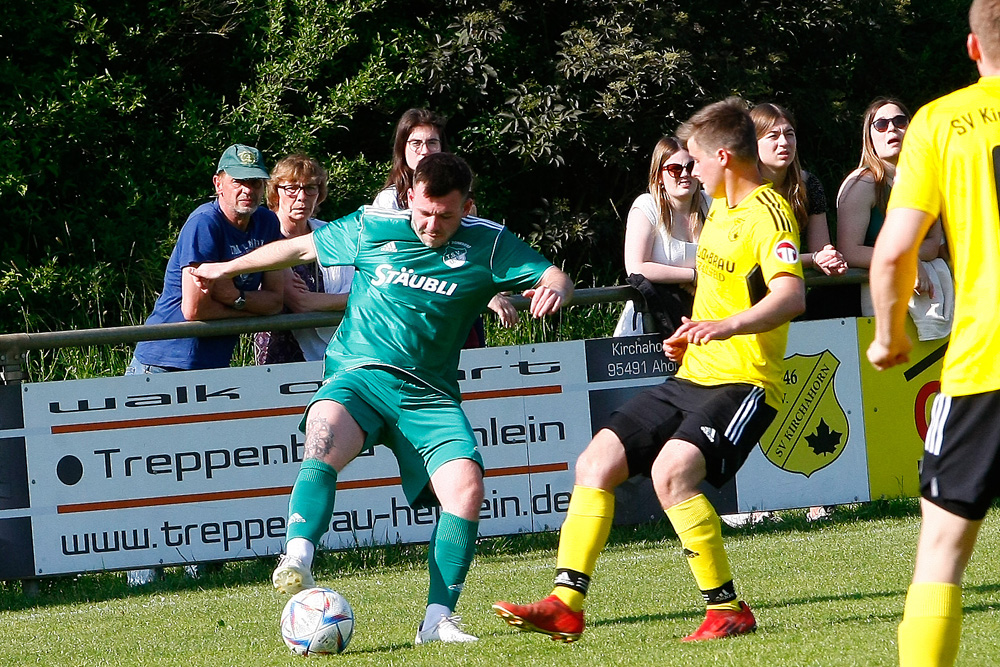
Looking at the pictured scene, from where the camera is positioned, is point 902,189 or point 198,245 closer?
point 902,189

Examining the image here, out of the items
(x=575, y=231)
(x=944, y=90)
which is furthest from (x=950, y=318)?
(x=944, y=90)

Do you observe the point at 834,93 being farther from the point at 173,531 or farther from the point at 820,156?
the point at 173,531

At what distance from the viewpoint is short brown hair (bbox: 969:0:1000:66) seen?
11.2 feet

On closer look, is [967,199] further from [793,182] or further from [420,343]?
[793,182]

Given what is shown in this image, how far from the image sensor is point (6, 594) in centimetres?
757

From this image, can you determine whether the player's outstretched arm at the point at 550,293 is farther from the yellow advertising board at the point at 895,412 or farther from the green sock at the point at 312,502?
the yellow advertising board at the point at 895,412

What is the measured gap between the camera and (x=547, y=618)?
4930mm

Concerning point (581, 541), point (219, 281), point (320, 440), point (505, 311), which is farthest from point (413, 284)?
point (219, 281)

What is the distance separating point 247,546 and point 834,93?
497 inches

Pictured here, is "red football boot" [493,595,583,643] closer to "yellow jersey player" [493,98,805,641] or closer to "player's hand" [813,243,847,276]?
"yellow jersey player" [493,98,805,641]

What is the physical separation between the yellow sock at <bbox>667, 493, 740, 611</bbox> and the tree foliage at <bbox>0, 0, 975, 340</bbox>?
34.5 feet

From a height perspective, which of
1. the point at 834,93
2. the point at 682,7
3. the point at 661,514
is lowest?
the point at 661,514

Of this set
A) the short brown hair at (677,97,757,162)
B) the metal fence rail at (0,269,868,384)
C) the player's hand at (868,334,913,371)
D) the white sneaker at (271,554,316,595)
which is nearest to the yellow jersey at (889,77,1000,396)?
the player's hand at (868,334,913,371)

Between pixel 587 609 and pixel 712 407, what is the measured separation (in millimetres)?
1394
